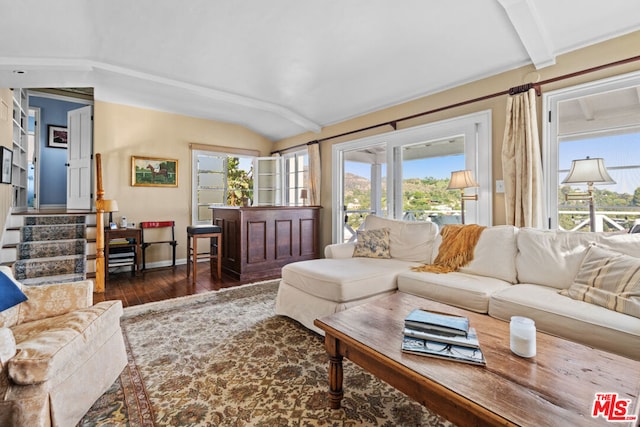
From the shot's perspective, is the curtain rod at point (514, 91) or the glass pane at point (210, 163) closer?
the curtain rod at point (514, 91)

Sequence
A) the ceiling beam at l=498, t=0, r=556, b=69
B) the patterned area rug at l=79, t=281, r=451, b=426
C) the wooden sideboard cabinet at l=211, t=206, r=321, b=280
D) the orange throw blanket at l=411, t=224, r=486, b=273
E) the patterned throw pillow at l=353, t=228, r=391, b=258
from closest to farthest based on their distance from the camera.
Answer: the patterned area rug at l=79, t=281, r=451, b=426 → the ceiling beam at l=498, t=0, r=556, b=69 → the orange throw blanket at l=411, t=224, r=486, b=273 → the patterned throw pillow at l=353, t=228, r=391, b=258 → the wooden sideboard cabinet at l=211, t=206, r=321, b=280

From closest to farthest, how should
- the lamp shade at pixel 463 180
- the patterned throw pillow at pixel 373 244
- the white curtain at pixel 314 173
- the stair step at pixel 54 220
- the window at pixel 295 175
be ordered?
1. the lamp shade at pixel 463 180
2. the patterned throw pillow at pixel 373 244
3. the stair step at pixel 54 220
4. the white curtain at pixel 314 173
5. the window at pixel 295 175

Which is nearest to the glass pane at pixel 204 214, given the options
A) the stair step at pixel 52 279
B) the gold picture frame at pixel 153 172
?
the gold picture frame at pixel 153 172

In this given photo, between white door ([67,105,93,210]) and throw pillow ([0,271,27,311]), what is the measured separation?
12.6ft

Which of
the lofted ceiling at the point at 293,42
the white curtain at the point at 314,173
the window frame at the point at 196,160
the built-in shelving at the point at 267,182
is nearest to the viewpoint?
the lofted ceiling at the point at 293,42

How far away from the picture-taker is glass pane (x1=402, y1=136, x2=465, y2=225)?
139 inches

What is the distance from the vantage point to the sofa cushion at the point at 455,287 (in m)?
2.13

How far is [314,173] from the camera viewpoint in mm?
5309

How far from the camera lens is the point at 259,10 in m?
2.55

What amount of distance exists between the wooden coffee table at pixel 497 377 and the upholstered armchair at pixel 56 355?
1.19m

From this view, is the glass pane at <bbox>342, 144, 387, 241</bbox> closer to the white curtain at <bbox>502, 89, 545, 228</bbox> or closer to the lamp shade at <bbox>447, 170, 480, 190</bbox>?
the lamp shade at <bbox>447, 170, 480, 190</bbox>

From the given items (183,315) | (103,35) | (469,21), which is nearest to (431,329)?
(183,315)

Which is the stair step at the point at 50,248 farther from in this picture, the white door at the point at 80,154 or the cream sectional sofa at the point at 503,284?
the cream sectional sofa at the point at 503,284

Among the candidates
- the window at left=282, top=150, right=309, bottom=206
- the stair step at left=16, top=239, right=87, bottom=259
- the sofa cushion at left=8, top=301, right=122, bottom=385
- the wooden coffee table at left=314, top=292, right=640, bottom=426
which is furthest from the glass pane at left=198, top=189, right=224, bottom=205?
the wooden coffee table at left=314, top=292, right=640, bottom=426
